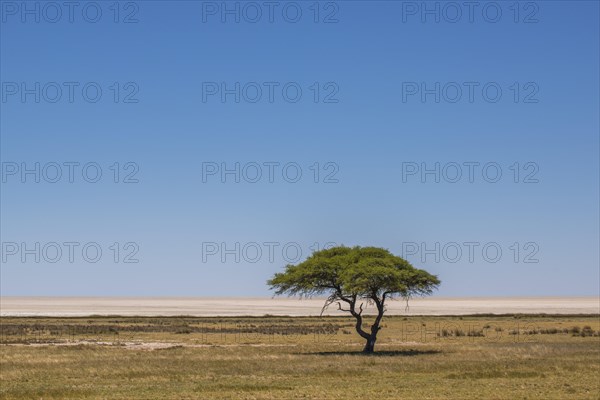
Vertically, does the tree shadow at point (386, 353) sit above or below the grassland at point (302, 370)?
below

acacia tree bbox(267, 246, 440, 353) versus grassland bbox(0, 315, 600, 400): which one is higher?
acacia tree bbox(267, 246, 440, 353)

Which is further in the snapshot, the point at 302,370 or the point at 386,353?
the point at 386,353

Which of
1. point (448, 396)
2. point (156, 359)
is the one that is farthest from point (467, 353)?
point (448, 396)

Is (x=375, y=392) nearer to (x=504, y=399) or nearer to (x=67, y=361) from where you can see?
(x=504, y=399)

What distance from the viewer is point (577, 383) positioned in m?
34.8

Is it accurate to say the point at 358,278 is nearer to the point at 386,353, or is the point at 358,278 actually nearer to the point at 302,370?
the point at 386,353

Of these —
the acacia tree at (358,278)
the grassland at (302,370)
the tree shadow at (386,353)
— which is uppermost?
the acacia tree at (358,278)

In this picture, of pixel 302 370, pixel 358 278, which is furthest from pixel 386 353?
pixel 302 370

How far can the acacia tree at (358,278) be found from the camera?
56.2 metres

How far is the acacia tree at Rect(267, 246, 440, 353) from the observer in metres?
56.2

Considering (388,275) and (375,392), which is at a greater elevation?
(388,275)

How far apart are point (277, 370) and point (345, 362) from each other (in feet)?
21.1

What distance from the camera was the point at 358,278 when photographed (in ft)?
184

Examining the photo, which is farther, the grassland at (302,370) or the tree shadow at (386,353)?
the tree shadow at (386,353)
